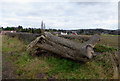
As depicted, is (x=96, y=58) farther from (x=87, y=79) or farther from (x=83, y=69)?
(x=87, y=79)

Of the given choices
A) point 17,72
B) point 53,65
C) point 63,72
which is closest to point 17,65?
point 17,72

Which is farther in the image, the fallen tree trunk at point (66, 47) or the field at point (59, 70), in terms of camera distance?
the fallen tree trunk at point (66, 47)

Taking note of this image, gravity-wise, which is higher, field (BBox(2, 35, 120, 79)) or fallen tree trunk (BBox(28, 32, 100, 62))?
fallen tree trunk (BBox(28, 32, 100, 62))

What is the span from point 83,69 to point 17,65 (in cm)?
278

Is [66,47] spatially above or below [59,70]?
above

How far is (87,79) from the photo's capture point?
4.03 metres

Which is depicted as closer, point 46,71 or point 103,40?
point 46,71

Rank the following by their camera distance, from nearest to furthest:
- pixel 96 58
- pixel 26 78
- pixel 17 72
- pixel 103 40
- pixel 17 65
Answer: pixel 26 78 < pixel 17 72 < pixel 17 65 < pixel 96 58 < pixel 103 40

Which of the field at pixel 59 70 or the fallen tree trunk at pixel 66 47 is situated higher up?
the fallen tree trunk at pixel 66 47

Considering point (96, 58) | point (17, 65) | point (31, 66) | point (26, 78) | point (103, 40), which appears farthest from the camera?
point (103, 40)

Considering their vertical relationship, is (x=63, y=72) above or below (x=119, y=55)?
below

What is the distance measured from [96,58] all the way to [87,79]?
6.97 feet

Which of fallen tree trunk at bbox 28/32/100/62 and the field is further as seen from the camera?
fallen tree trunk at bbox 28/32/100/62

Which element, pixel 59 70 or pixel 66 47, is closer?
pixel 59 70
